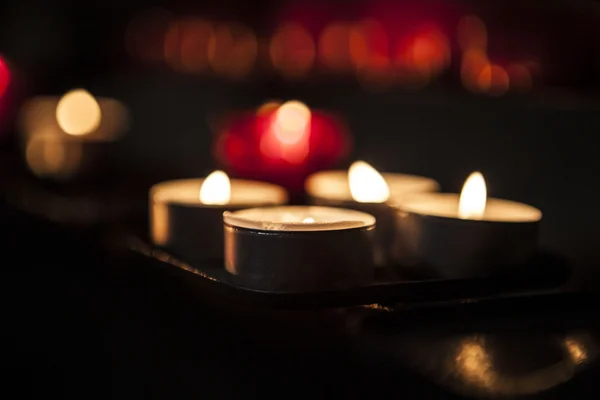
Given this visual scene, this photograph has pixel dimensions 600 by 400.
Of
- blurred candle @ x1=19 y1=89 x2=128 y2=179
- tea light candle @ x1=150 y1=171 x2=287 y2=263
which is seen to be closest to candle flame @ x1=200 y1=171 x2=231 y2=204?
tea light candle @ x1=150 y1=171 x2=287 y2=263

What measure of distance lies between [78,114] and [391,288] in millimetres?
1064

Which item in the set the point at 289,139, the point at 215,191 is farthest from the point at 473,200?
the point at 289,139

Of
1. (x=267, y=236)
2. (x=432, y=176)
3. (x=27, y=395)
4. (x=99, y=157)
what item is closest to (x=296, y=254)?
(x=267, y=236)

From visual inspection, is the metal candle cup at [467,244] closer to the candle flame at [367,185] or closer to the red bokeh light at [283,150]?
the candle flame at [367,185]

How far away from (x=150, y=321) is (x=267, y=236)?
0.20 m

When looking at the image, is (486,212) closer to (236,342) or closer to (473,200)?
(473,200)

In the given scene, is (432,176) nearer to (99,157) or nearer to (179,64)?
(99,157)

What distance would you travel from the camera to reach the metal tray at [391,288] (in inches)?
24.9

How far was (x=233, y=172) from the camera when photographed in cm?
127

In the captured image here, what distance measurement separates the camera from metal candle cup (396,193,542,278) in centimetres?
70

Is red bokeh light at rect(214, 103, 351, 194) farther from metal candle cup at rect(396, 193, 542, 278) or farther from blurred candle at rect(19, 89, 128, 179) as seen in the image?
metal candle cup at rect(396, 193, 542, 278)

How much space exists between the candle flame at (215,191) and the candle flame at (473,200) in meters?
0.24

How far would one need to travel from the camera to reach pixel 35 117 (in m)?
1.67

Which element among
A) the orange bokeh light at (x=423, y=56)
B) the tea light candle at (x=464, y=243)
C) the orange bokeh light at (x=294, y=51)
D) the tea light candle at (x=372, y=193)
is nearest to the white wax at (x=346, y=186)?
the tea light candle at (x=372, y=193)
